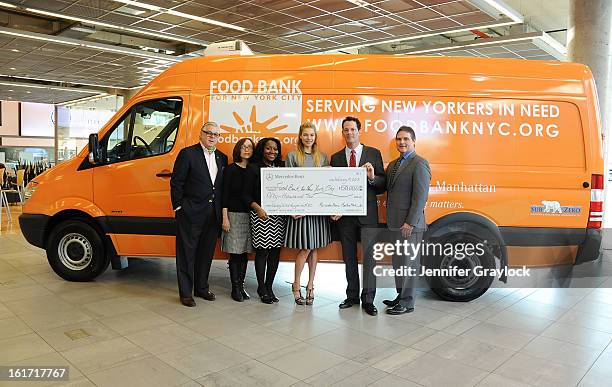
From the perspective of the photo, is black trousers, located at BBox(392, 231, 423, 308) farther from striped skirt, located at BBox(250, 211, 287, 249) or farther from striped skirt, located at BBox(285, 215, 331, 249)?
striped skirt, located at BBox(250, 211, 287, 249)

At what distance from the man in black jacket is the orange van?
0.25m

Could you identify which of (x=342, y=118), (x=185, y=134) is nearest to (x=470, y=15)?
(x=342, y=118)

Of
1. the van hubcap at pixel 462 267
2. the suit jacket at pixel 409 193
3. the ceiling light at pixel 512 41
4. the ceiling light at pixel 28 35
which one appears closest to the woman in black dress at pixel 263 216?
the suit jacket at pixel 409 193

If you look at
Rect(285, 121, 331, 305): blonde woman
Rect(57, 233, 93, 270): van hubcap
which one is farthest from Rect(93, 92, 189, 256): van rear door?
Rect(285, 121, 331, 305): blonde woman

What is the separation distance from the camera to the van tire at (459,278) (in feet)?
15.1

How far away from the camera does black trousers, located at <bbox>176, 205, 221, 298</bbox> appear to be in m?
4.54

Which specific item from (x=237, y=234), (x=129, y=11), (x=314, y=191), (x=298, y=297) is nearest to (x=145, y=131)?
(x=237, y=234)

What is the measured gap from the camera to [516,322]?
4281 mm

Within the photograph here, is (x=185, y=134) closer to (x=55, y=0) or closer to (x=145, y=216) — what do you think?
(x=145, y=216)

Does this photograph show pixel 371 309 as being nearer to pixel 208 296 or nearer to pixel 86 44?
pixel 208 296

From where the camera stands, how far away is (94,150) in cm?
505

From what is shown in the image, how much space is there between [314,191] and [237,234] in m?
0.88

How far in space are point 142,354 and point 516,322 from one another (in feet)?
10.2

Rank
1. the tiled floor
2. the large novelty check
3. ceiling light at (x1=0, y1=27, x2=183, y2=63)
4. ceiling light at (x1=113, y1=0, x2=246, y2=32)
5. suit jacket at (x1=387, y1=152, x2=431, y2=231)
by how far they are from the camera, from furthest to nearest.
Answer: ceiling light at (x1=0, y1=27, x2=183, y2=63)
ceiling light at (x1=113, y1=0, x2=246, y2=32)
the large novelty check
suit jacket at (x1=387, y1=152, x2=431, y2=231)
the tiled floor
